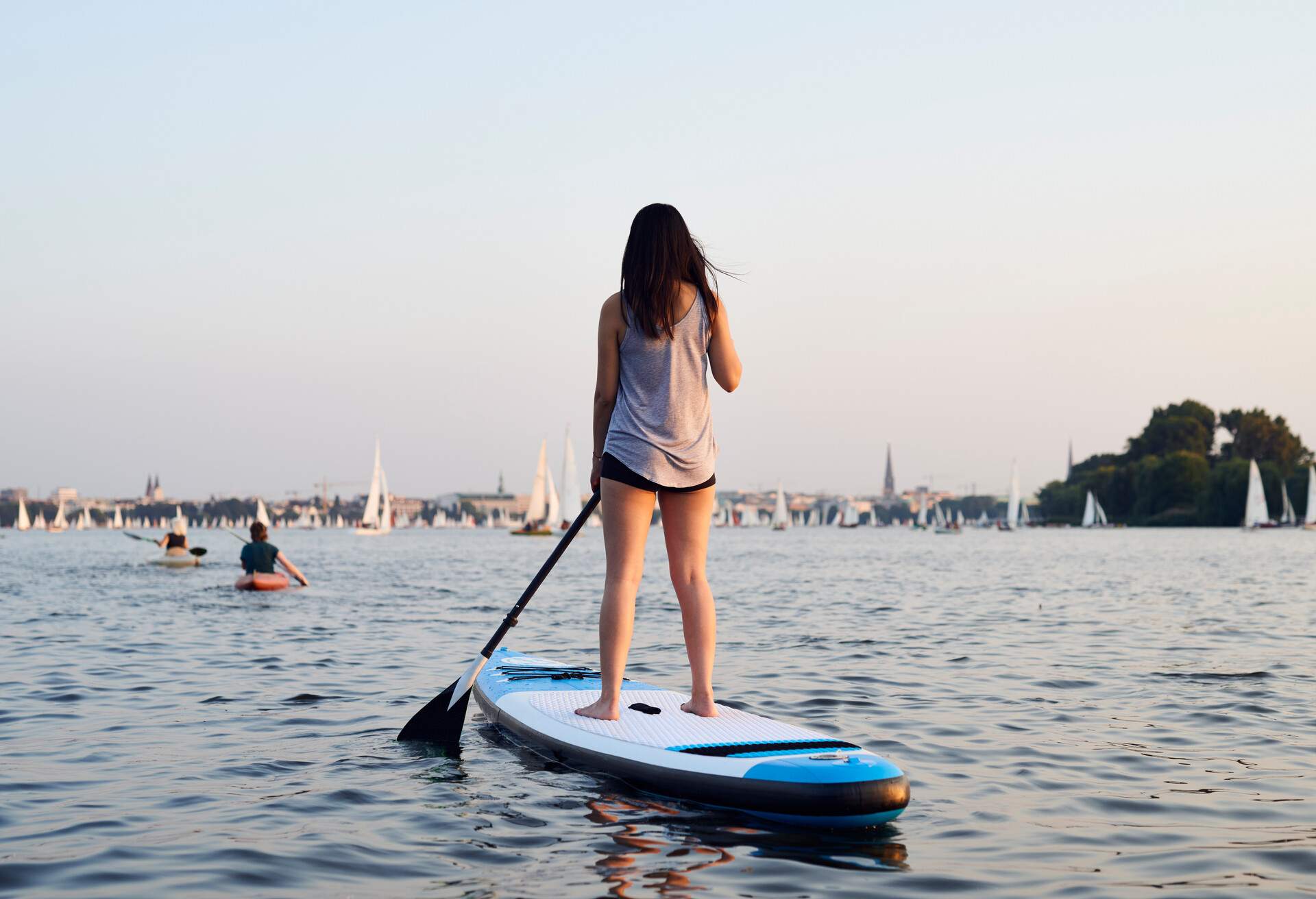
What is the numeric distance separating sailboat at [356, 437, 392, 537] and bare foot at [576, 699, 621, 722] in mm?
84288

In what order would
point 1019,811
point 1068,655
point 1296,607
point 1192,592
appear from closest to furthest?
point 1019,811, point 1068,655, point 1296,607, point 1192,592

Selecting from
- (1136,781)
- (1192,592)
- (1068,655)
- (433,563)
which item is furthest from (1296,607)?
(433,563)

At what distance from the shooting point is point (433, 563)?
4497 cm

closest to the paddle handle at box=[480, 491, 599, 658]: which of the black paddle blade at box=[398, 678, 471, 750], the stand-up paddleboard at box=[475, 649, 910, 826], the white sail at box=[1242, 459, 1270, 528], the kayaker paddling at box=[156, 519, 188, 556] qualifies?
the black paddle blade at box=[398, 678, 471, 750]

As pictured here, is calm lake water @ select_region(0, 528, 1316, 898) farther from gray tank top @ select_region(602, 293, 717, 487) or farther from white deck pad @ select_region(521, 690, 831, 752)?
gray tank top @ select_region(602, 293, 717, 487)

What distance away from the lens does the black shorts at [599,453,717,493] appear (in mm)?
5578

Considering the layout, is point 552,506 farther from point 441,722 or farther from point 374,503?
point 441,722

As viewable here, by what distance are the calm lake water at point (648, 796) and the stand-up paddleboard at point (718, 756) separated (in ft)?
0.32

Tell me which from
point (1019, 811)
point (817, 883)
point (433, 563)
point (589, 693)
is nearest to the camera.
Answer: point (817, 883)

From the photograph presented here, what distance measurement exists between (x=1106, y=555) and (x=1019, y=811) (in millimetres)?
45815

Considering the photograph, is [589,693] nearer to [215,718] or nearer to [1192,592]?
[215,718]

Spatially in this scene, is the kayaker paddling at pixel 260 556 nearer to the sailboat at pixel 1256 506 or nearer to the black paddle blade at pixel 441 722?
the black paddle blade at pixel 441 722

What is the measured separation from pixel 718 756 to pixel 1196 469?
412ft

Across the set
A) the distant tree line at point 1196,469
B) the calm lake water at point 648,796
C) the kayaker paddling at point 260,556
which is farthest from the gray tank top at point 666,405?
the distant tree line at point 1196,469
